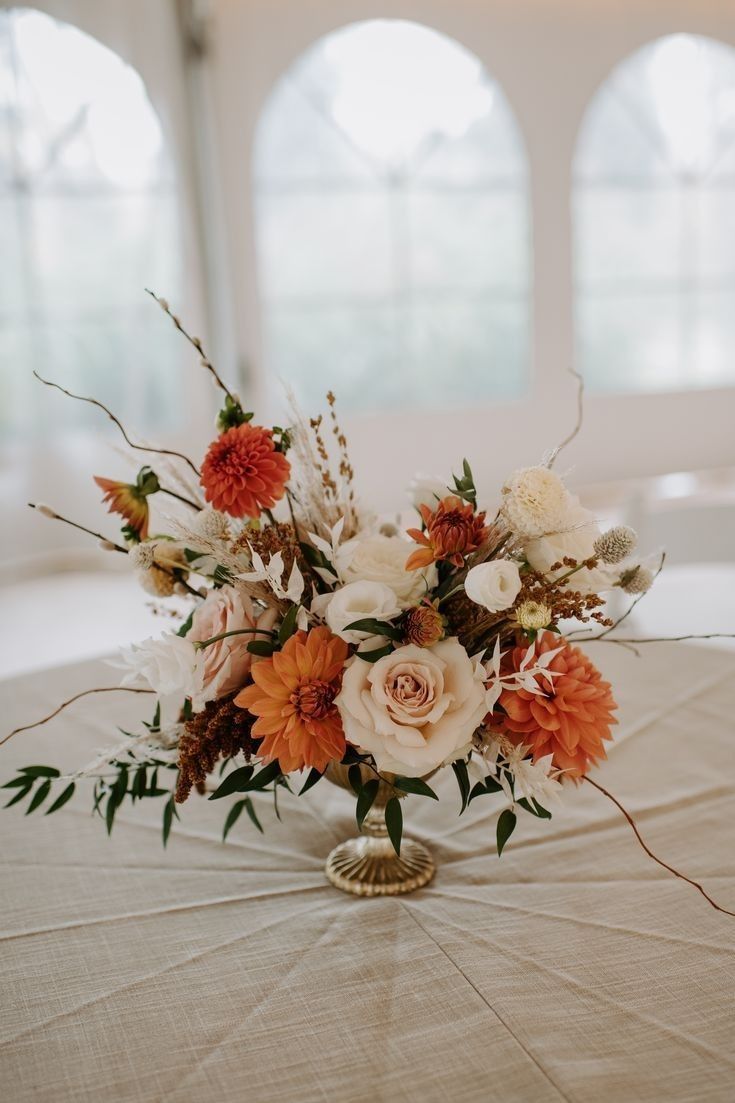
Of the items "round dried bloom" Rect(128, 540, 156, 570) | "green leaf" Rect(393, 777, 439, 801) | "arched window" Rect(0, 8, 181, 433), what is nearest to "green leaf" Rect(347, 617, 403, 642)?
"green leaf" Rect(393, 777, 439, 801)

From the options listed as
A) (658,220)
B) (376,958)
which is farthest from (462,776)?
(658,220)

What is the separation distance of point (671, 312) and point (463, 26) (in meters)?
1.63

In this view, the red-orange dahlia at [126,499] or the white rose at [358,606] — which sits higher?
the red-orange dahlia at [126,499]

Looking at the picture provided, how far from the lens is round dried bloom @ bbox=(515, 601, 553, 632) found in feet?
2.59

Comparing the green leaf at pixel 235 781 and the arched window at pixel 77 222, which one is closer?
the green leaf at pixel 235 781

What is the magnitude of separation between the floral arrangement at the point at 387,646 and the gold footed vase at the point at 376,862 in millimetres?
47

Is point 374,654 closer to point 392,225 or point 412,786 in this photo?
point 412,786

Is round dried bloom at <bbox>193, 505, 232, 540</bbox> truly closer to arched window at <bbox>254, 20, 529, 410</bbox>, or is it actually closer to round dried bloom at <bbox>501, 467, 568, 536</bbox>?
round dried bloom at <bbox>501, 467, 568, 536</bbox>

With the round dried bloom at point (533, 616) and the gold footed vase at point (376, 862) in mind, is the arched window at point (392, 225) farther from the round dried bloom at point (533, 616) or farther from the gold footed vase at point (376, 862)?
the round dried bloom at point (533, 616)

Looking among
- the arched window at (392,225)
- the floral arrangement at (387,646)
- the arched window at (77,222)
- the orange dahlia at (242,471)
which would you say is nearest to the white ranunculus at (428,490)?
the floral arrangement at (387,646)

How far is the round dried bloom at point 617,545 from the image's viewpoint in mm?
834

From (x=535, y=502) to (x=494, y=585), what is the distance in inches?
2.8

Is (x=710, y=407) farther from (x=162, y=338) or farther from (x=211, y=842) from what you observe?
(x=211, y=842)

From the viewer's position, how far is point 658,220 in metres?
4.98
